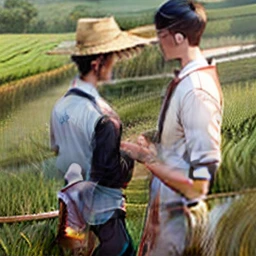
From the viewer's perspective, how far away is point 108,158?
5.58 m

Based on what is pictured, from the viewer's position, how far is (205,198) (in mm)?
5629

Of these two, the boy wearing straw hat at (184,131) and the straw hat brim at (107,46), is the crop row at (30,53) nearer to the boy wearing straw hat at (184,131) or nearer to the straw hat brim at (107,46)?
the straw hat brim at (107,46)

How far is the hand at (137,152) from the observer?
5.60 m

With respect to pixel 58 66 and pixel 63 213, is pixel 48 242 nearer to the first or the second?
pixel 63 213

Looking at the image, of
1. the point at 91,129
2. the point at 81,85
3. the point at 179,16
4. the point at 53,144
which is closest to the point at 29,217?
the point at 53,144

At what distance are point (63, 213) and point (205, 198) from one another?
508 millimetres

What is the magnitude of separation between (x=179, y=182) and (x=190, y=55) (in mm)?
448

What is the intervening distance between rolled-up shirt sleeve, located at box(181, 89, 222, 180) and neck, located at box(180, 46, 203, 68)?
119 mm

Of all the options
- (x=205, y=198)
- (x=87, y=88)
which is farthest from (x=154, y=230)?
(x=87, y=88)

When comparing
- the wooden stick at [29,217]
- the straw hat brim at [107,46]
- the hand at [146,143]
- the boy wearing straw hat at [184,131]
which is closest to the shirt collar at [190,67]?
the boy wearing straw hat at [184,131]

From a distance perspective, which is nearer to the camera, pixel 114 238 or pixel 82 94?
pixel 82 94

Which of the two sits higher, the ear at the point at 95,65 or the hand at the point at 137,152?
the ear at the point at 95,65

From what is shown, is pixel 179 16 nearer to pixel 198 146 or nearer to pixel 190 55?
pixel 190 55

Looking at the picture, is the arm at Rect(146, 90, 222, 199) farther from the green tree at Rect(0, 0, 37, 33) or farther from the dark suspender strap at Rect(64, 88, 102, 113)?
the green tree at Rect(0, 0, 37, 33)
